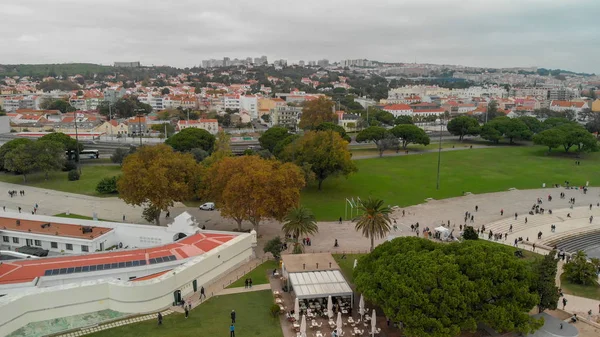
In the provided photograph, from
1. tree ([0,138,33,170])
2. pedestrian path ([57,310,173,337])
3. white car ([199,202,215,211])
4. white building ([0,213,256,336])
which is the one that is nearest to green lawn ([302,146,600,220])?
white car ([199,202,215,211])

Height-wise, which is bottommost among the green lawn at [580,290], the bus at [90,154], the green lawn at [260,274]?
the green lawn at [260,274]

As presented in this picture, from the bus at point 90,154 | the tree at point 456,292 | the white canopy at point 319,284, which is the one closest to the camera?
the tree at point 456,292

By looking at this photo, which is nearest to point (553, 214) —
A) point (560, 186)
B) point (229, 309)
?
point (560, 186)

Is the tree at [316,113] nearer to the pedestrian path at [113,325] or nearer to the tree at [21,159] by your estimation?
the tree at [21,159]

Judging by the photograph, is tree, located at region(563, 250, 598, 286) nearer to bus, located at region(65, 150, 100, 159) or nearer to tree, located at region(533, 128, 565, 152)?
tree, located at region(533, 128, 565, 152)

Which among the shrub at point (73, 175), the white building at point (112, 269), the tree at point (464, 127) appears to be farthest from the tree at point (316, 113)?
the white building at point (112, 269)

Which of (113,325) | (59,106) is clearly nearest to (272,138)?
(113,325)

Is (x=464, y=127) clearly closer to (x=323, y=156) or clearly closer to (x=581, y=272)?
(x=323, y=156)
